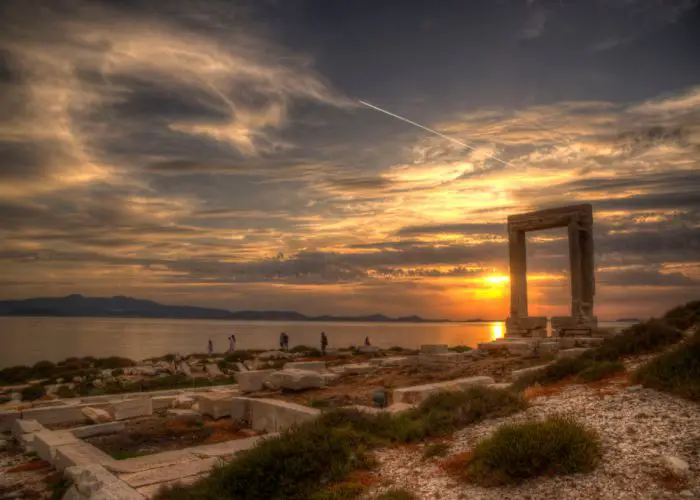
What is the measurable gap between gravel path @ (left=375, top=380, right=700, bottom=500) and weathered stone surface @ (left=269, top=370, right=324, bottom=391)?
840cm

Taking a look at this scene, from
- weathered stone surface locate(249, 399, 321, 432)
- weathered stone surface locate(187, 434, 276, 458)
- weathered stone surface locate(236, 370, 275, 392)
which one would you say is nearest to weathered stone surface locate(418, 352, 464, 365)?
weathered stone surface locate(236, 370, 275, 392)

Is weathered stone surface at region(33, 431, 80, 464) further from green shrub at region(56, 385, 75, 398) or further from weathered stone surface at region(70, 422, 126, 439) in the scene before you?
green shrub at region(56, 385, 75, 398)

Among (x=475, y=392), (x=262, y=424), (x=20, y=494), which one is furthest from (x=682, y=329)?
(x=20, y=494)

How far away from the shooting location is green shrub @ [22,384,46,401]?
1944 centimetres

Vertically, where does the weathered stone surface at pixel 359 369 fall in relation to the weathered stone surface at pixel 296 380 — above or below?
below

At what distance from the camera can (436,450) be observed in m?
7.94

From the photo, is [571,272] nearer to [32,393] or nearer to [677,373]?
[677,373]

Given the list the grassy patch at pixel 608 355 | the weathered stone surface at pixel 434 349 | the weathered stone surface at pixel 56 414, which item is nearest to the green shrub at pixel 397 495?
the grassy patch at pixel 608 355

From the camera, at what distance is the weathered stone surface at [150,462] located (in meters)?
8.99

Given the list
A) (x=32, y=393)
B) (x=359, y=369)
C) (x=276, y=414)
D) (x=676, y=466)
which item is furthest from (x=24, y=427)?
(x=676, y=466)

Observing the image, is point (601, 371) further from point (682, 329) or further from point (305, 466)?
point (305, 466)

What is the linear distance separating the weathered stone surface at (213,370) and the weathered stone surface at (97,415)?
9417 millimetres

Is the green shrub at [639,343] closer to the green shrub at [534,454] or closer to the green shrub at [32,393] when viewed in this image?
the green shrub at [534,454]

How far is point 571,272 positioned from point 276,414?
796 inches
